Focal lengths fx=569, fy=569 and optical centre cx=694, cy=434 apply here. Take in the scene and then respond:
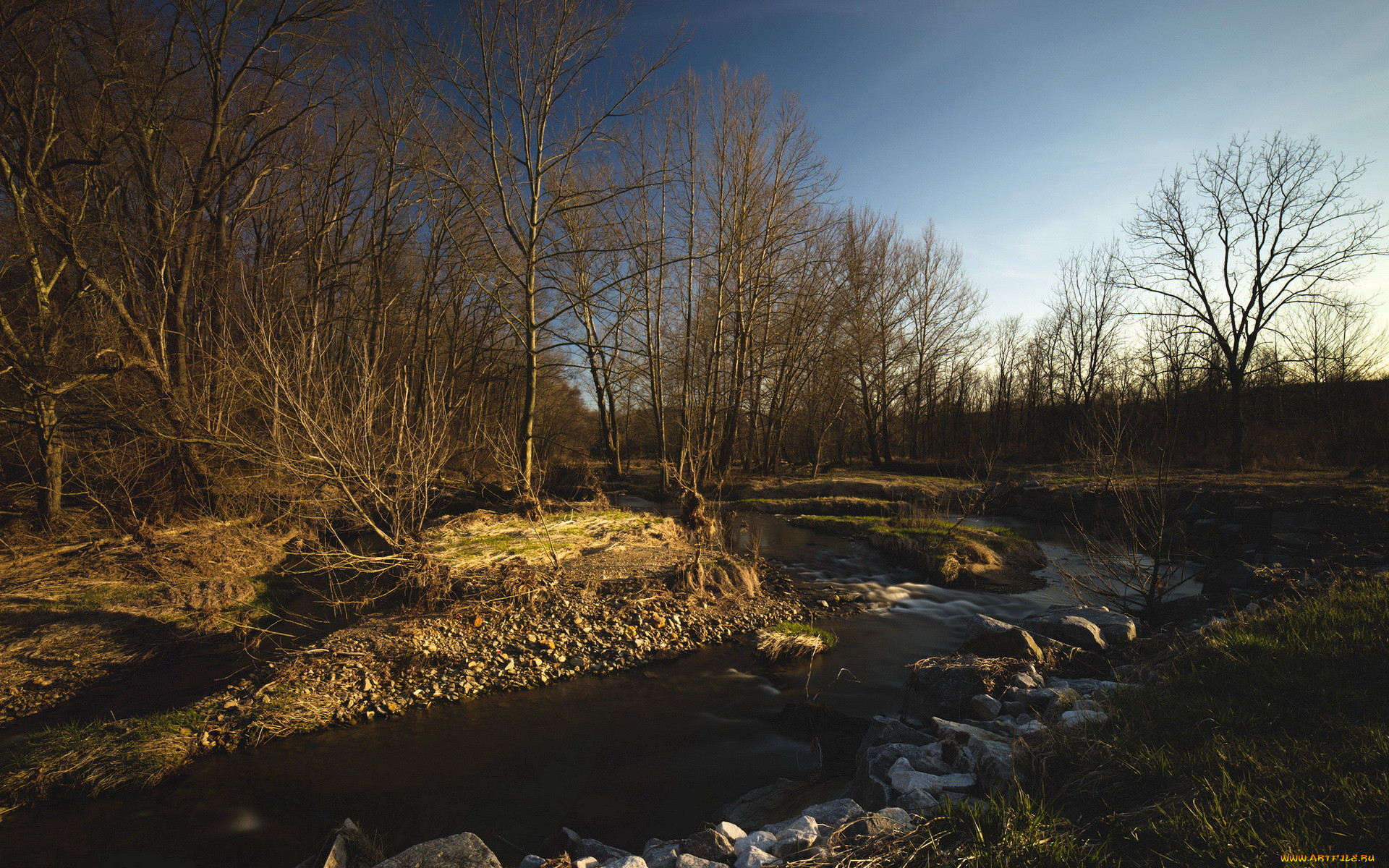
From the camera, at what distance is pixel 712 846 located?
3.05m

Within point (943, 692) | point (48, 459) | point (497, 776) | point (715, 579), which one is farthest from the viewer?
point (715, 579)

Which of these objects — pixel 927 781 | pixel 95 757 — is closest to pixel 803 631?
pixel 927 781

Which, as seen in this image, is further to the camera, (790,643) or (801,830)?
(790,643)

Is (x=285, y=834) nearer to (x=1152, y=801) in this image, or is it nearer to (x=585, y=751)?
(x=585, y=751)

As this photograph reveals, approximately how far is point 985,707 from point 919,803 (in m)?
2.00

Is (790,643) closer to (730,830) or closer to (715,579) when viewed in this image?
(715,579)

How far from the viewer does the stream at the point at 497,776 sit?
408 cm

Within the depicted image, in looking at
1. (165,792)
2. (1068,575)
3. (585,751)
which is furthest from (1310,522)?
(165,792)

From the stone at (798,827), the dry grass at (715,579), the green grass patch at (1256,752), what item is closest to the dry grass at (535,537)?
the dry grass at (715,579)

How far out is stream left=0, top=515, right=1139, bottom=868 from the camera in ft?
13.4

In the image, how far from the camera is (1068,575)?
7.24 meters

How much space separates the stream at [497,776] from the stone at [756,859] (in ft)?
5.23

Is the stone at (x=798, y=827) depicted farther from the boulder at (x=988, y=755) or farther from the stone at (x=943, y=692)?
the stone at (x=943, y=692)

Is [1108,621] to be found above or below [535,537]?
below
